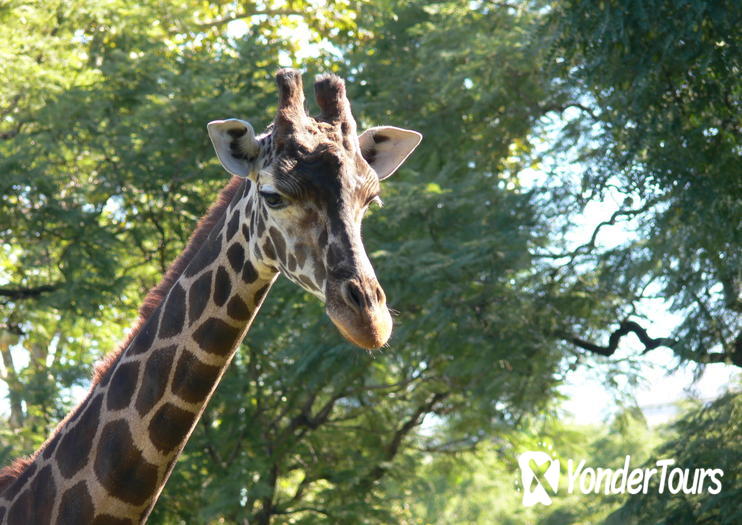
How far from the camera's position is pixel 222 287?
4004 millimetres

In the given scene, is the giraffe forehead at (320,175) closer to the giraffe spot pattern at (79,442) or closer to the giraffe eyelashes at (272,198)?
the giraffe eyelashes at (272,198)

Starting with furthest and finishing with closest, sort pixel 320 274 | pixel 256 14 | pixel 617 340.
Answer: pixel 256 14
pixel 617 340
pixel 320 274

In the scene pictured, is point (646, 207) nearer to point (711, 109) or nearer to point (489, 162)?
point (711, 109)

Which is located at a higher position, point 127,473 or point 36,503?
point 127,473

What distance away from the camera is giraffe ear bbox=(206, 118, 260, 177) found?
3814mm

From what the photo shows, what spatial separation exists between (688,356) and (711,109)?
7.77 feet

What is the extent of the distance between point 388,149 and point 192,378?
4.08 feet

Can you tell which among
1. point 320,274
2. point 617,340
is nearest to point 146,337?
point 320,274

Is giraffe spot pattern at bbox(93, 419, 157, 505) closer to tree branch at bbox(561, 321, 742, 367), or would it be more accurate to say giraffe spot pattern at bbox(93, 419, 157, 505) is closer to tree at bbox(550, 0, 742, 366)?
tree at bbox(550, 0, 742, 366)

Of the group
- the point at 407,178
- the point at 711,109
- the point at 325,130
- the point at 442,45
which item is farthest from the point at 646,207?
Answer: the point at 325,130

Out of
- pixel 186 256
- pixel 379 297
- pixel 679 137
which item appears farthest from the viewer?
pixel 679 137

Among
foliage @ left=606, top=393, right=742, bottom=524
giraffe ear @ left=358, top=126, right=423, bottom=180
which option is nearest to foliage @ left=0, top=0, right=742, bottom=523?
foliage @ left=606, top=393, right=742, bottom=524

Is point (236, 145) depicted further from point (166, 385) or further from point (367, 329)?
point (367, 329)

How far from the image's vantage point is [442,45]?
14.1 metres
